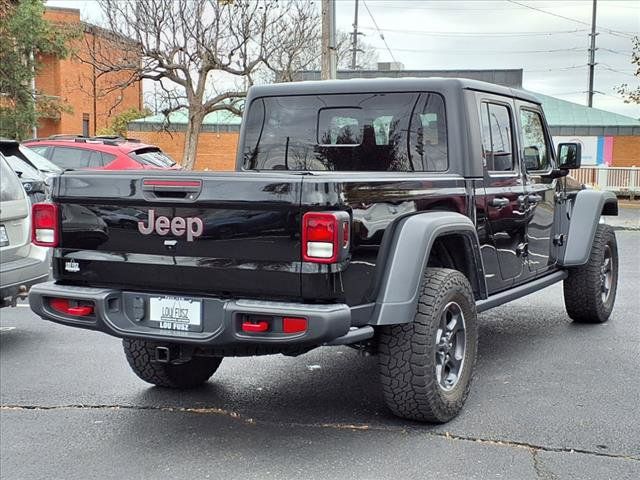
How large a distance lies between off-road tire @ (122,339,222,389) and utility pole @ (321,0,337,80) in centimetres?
1180

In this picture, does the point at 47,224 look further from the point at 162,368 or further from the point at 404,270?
the point at 404,270

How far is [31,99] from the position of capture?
23.4 meters

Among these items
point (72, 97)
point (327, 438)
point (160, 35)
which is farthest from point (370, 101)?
point (72, 97)

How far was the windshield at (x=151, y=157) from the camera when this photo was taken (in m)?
12.5

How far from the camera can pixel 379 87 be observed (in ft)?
17.2

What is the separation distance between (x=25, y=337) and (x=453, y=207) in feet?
13.2

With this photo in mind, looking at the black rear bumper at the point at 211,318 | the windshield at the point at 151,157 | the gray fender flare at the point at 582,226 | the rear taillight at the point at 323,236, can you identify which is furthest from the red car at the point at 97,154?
the rear taillight at the point at 323,236

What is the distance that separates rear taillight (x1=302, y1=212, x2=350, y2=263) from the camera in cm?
370

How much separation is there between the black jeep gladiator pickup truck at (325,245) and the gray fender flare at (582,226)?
1101mm

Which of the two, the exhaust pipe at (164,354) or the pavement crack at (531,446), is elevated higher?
the exhaust pipe at (164,354)

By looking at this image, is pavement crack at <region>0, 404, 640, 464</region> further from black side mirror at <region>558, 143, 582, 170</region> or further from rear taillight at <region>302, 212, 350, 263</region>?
black side mirror at <region>558, 143, 582, 170</region>

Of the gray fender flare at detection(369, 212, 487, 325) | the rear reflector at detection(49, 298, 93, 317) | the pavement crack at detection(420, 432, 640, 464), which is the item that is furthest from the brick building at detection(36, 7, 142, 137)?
the pavement crack at detection(420, 432, 640, 464)

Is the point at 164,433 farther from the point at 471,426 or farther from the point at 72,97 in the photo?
the point at 72,97

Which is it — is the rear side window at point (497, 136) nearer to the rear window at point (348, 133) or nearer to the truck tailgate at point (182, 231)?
the rear window at point (348, 133)
